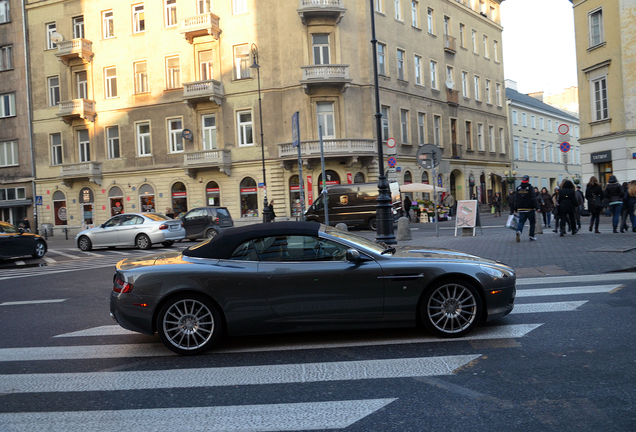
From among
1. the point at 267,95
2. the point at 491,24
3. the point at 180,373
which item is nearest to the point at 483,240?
the point at 180,373

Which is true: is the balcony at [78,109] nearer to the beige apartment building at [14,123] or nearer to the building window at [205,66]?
the beige apartment building at [14,123]

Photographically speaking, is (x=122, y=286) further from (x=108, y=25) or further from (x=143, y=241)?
(x=108, y=25)

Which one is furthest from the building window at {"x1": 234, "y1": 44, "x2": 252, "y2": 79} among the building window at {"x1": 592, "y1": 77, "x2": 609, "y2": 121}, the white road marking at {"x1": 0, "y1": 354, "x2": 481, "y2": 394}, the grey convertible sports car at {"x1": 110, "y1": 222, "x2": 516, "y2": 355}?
the white road marking at {"x1": 0, "y1": 354, "x2": 481, "y2": 394}

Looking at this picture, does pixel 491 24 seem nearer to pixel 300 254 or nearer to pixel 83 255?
pixel 83 255

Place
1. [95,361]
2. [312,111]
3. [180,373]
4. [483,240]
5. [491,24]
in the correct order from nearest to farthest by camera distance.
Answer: [180,373]
[95,361]
[483,240]
[312,111]
[491,24]

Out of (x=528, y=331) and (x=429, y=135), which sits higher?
(x=429, y=135)

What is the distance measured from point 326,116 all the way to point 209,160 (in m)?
7.96

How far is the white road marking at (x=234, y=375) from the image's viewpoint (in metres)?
4.76

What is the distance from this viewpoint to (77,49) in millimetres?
40062

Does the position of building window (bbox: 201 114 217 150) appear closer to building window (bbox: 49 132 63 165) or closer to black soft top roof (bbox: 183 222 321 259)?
building window (bbox: 49 132 63 165)

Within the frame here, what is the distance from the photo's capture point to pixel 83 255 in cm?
2150

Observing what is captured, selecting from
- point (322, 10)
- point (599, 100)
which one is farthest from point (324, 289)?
point (322, 10)

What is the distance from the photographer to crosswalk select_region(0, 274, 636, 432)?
396cm

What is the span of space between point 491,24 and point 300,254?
5217cm
